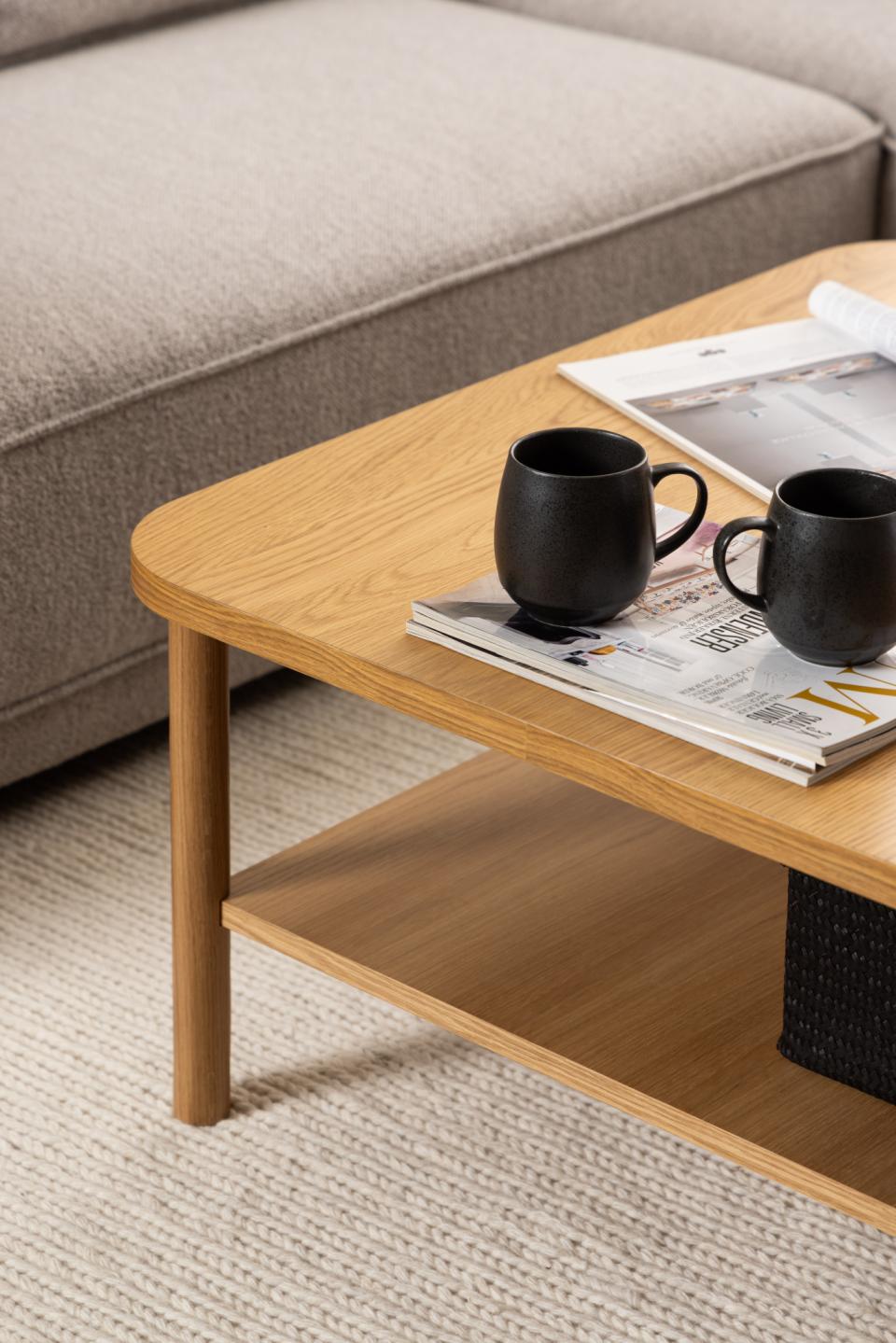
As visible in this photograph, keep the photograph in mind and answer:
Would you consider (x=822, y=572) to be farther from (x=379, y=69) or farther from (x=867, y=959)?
(x=379, y=69)

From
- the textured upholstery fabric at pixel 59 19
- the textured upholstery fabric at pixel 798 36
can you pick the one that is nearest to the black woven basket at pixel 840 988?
the textured upholstery fabric at pixel 798 36

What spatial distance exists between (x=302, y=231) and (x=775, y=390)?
1.71 ft

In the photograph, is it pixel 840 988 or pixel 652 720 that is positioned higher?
pixel 652 720

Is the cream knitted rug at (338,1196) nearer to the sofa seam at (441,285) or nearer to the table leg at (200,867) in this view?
the table leg at (200,867)

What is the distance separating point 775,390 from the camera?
1239mm

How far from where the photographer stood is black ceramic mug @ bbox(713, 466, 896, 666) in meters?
0.84

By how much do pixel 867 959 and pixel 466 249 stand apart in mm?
892

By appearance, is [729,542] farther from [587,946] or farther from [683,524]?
[587,946]

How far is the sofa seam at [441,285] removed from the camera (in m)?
1.39

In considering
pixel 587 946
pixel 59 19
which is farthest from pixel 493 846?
pixel 59 19

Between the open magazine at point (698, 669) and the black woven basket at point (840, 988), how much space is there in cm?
13

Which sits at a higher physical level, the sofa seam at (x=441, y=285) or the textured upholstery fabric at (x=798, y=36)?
the textured upholstery fabric at (x=798, y=36)

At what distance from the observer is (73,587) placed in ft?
4.69

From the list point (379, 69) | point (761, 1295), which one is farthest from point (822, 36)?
point (761, 1295)
